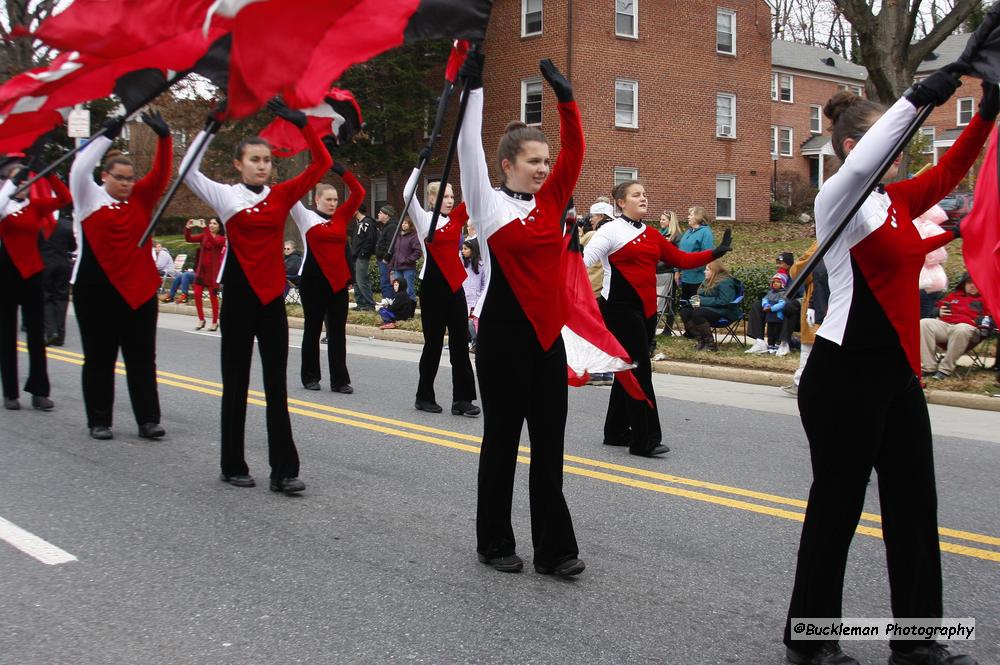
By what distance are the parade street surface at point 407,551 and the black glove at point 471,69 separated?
228 cm

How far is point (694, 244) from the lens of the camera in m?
15.5

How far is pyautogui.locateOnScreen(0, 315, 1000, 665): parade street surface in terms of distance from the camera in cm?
419

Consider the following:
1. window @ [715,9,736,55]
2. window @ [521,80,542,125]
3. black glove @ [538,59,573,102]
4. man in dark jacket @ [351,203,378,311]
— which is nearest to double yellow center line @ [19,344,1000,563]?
black glove @ [538,59,573,102]

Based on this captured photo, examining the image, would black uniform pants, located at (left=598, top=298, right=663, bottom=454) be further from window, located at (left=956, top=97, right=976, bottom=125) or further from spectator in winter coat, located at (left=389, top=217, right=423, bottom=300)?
window, located at (left=956, top=97, right=976, bottom=125)

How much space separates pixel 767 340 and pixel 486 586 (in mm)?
10706

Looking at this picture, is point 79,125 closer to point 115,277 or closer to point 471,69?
point 115,277

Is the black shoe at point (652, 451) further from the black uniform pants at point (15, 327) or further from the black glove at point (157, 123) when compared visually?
the black uniform pants at point (15, 327)

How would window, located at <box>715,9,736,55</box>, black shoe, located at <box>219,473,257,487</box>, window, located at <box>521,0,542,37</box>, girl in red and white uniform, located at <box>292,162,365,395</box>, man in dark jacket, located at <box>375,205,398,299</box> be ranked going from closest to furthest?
black shoe, located at <box>219,473,257,487</box> < girl in red and white uniform, located at <box>292,162,365,395</box> < man in dark jacket, located at <box>375,205,398,299</box> < window, located at <box>521,0,542,37</box> < window, located at <box>715,9,736,55</box>

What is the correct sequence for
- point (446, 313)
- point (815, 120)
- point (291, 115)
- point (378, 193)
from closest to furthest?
point (291, 115) → point (446, 313) → point (378, 193) → point (815, 120)

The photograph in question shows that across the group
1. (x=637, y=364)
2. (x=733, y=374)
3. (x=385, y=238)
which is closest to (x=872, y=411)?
(x=637, y=364)

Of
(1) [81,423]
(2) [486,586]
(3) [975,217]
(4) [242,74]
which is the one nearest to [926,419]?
(3) [975,217]

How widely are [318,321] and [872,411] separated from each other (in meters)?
8.24

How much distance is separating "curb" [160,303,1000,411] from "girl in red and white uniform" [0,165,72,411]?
24.2 feet

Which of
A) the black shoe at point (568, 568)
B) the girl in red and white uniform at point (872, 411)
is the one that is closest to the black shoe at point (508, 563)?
the black shoe at point (568, 568)
